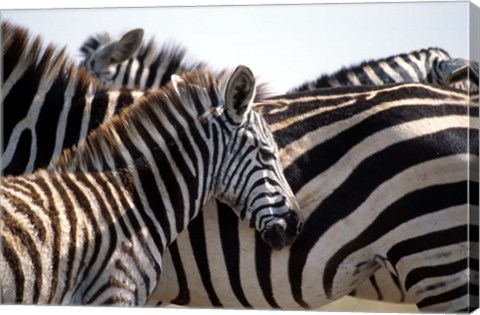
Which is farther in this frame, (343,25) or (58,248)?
(343,25)

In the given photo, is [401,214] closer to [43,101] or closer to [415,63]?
[415,63]

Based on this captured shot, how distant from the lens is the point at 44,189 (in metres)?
5.89

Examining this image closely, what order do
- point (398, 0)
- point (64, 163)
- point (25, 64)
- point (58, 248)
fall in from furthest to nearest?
1. point (25, 64)
2. point (398, 0)
3. point (64, 163)
4. point (58, 248)

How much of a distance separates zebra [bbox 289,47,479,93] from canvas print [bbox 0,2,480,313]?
13 mm

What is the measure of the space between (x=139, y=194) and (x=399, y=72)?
1.95 meters

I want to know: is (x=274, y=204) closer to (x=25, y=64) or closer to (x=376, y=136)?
(x=376, y=136)

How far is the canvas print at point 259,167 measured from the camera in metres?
5.97

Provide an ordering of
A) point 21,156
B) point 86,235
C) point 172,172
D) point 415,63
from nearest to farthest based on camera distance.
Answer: point 86,235, point 172,172, point 415,63, point 21,156

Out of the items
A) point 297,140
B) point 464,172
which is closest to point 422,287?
point 464,172

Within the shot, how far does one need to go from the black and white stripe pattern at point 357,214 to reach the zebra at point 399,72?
0.24 m

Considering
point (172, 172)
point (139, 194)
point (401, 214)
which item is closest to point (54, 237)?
point (139, 194)

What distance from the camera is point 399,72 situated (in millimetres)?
6953

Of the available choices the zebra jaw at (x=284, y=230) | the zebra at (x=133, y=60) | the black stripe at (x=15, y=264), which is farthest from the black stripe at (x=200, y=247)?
the black stripe at (x=15, y=264)

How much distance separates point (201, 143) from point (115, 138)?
0.51m
